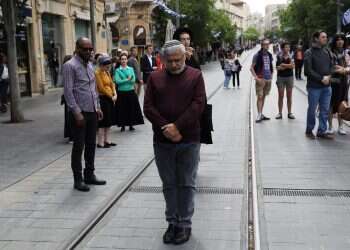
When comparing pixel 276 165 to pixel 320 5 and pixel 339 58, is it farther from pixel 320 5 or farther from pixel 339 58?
pixel 320 5

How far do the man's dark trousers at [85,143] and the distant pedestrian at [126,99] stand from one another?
14.7ft

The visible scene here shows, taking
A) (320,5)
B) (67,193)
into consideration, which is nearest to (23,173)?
(67,193)

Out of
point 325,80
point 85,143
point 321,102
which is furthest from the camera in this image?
point 321,102

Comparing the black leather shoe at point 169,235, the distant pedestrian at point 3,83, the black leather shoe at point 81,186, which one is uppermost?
the distant pedestrian at point 3,83

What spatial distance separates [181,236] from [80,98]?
253 cm

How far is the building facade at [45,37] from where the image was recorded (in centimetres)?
2161

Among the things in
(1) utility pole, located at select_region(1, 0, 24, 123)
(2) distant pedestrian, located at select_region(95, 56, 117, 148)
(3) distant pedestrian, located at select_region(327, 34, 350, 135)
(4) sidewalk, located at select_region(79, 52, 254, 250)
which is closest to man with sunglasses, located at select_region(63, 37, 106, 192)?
(4) sidewalk, located at select_region(79, 52, 254, 250)

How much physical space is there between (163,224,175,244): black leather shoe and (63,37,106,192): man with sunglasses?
204cm

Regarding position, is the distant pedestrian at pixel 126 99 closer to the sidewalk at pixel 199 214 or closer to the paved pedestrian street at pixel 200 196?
the paved pedestrian street at pixel 200 196

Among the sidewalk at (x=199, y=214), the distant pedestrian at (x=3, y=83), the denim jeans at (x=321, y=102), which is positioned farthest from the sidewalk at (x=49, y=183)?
the distant pedestrian at (x=3, y=83)

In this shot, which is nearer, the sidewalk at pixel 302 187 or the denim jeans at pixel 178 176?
the denim jeans at pixel 178 176

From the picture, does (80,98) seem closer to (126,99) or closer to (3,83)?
(126,99)

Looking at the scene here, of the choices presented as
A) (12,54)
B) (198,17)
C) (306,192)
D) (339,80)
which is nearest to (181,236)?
(306,192)

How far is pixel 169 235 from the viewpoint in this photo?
5.05 metres
